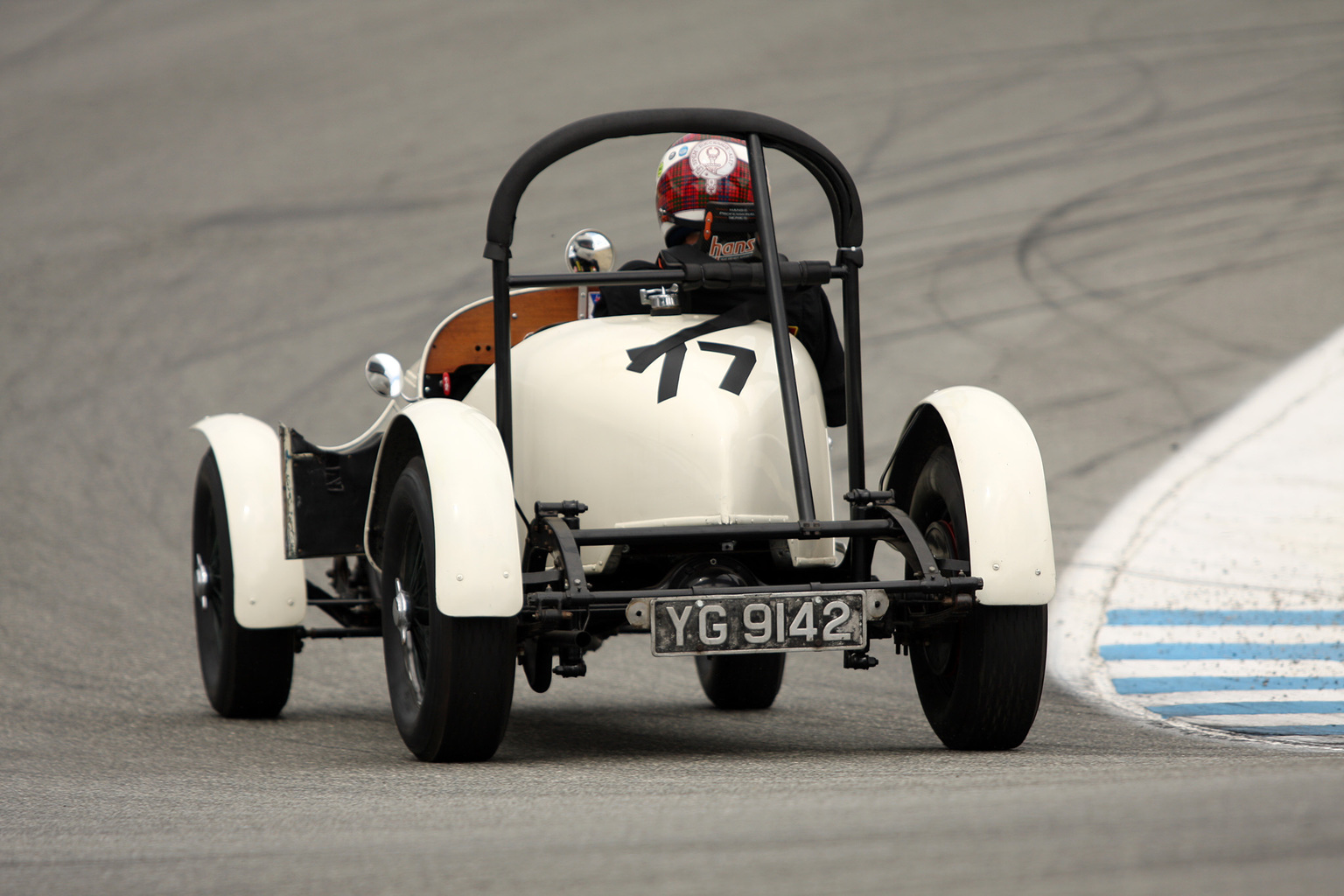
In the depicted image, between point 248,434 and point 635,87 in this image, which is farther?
point 635,87

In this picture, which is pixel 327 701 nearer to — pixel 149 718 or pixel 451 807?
pixel 149 718

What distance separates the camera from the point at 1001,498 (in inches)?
195

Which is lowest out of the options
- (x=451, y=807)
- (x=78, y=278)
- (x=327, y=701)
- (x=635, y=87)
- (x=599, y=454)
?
(x=327, y=701)

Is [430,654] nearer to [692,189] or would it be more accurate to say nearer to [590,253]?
[590,253]

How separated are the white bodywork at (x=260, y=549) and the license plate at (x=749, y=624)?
2.36 m

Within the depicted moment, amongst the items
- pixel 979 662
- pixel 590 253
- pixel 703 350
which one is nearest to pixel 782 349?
pixel 703 350

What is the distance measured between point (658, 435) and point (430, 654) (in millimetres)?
1023

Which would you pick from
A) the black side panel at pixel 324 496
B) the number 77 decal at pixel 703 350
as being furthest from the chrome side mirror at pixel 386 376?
the number 77 decal at pixel 703 350

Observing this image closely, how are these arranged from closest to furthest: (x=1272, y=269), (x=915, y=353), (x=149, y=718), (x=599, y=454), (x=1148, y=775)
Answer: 1. (x=1148, y=775)
2. (x=599, y=454)
3. (x=149, y=718)
4. (x=915, y=353)
5. (x=1272, y=269)

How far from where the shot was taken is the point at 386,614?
5.50 m

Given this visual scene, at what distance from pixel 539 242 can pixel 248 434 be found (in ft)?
33.9

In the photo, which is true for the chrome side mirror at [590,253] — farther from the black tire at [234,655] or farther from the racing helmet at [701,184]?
the black tire at [234,655]

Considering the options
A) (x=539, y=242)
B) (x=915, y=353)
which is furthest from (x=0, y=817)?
(x=539, y=242)

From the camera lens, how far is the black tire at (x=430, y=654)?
478 cm
